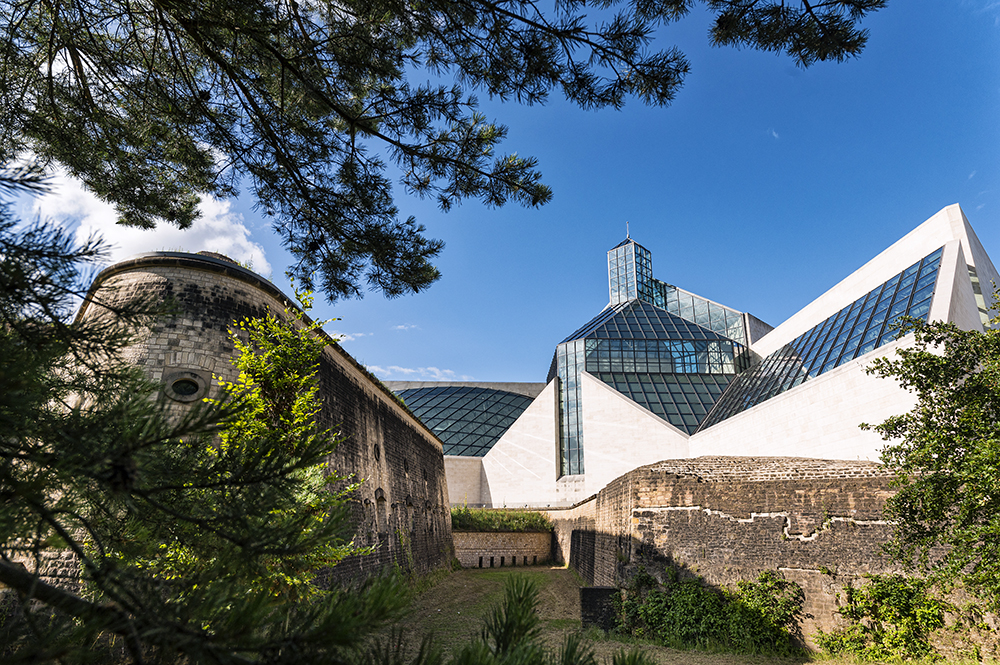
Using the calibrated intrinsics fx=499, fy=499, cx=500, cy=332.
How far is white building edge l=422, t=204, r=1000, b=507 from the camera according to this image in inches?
528

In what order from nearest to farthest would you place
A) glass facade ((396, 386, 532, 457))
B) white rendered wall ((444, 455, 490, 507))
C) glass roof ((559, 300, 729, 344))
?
white rendered wall ((444, 455, 490, 507)) < glass roof ((559, 300, 729, 344)) < glass facade ((396, 386, 532, 457))

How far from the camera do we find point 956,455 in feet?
19.0

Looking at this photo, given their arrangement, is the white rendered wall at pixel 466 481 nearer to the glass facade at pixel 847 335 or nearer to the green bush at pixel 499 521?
the green bush at pixel 499 521

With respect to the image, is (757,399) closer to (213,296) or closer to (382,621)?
(213,296)

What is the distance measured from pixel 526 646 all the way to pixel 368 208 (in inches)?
187

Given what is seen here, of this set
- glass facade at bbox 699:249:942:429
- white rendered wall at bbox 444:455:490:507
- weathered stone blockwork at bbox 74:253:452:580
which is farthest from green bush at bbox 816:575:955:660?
white rendered wall at bbox 444:455:490:507

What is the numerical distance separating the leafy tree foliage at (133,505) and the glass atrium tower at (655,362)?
83.7 feet

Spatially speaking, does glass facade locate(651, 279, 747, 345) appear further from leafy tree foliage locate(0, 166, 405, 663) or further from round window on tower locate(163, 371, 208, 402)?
leafy tree foliage locate(0, 166, 405, 663)

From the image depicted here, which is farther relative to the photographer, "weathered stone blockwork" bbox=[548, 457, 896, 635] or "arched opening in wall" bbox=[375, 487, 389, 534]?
"arched opening in wall" bbox=[375, 487, 389, 534]

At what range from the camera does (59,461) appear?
1519 mm

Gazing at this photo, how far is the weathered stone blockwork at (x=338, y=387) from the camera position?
856cm

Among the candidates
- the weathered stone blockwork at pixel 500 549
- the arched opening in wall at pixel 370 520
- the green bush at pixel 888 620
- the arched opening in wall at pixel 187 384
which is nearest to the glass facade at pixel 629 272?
the weathered stone blockwork at pixel 500 549

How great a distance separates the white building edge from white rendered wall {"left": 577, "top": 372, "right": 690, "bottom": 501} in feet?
0.17

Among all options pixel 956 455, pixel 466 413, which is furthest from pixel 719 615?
pixel 466 413
